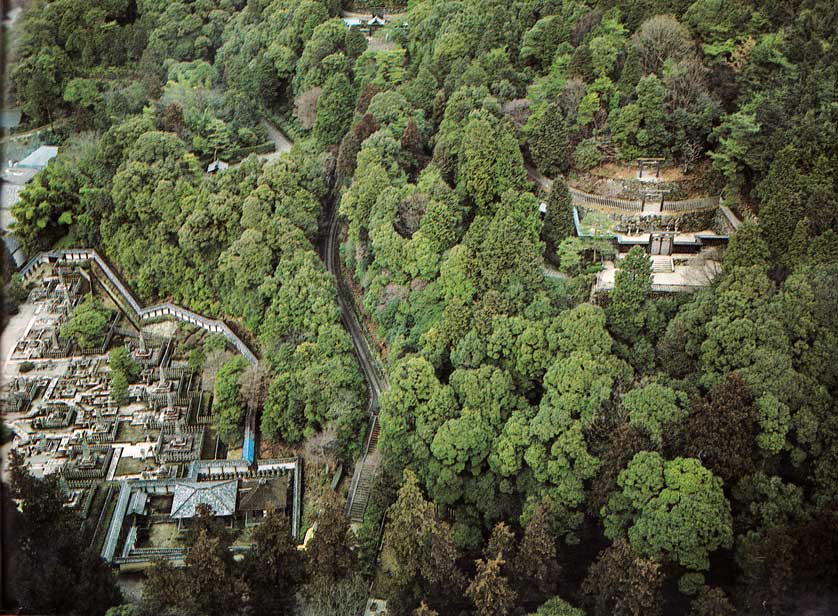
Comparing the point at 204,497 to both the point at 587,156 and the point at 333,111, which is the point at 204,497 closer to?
the point at 587,156

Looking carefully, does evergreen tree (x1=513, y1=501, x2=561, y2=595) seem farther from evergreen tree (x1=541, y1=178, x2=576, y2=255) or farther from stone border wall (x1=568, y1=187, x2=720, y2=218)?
stone border wall (x1=568, y1=187, x2=720, y2=218)

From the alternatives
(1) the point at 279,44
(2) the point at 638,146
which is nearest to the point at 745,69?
(2) the point at 638,146

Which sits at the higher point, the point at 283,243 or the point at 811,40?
the point at 811,40

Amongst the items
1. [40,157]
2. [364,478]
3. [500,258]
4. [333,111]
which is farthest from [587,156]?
[40,157]

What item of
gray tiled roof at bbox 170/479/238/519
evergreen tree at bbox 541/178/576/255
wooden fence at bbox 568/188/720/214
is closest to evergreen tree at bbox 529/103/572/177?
wooden fence at bbox 568/188/720/214

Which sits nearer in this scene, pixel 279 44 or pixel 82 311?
pixel 82 311

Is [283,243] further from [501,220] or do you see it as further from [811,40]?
[811,40]
